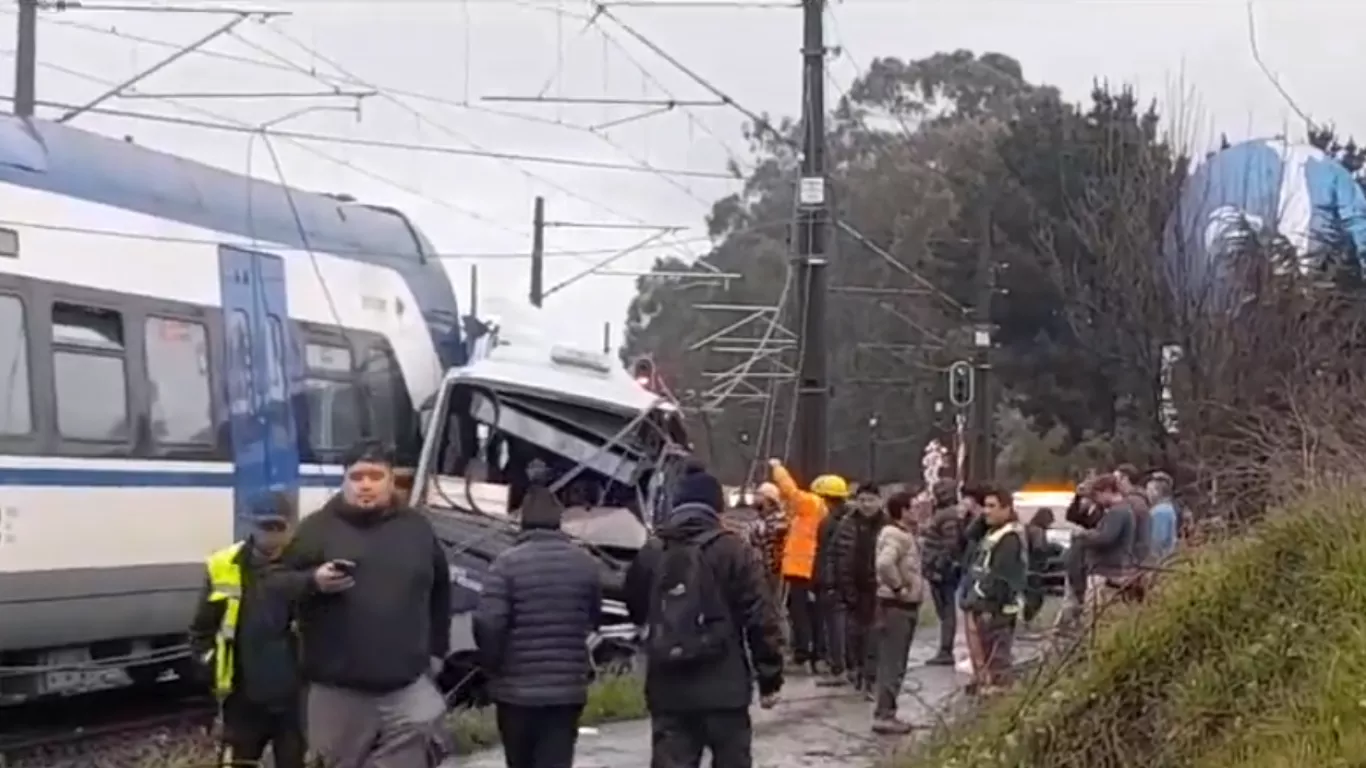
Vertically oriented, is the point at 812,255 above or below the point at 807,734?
above

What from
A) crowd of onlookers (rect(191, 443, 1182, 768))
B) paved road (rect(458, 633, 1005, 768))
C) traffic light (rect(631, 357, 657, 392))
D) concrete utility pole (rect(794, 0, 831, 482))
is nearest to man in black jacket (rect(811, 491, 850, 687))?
paved road (rect(458, 633, 1005, 768))

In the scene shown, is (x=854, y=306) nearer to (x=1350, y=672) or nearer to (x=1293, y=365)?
(x=1293, y=365)

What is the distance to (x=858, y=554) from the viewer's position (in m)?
17.7

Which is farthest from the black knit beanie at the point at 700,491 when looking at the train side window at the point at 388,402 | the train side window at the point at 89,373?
the train side window at the point at 388,402

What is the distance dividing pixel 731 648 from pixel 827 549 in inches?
330

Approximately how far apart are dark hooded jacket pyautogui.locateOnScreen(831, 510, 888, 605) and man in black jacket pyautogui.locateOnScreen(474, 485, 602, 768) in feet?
22.9

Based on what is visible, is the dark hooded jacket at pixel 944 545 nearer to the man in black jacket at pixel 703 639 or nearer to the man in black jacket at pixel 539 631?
the man in black jacket at pixel 703 639

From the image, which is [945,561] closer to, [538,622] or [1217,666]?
[538,622]

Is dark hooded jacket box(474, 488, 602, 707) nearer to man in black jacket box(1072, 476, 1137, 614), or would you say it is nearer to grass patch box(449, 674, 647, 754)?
grass patch box(449, 674, 647, 754)

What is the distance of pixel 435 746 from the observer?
9.50m

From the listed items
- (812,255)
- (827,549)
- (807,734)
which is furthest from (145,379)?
(812,255)

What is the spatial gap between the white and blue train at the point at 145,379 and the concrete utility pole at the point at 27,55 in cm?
554

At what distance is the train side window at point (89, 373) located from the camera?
50.3 feet

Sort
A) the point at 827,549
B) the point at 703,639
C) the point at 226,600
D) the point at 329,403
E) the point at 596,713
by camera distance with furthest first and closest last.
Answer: the point at 329,403
the point at 827,549
the point at 596,713
the point at 226,600
the point at 703,639
